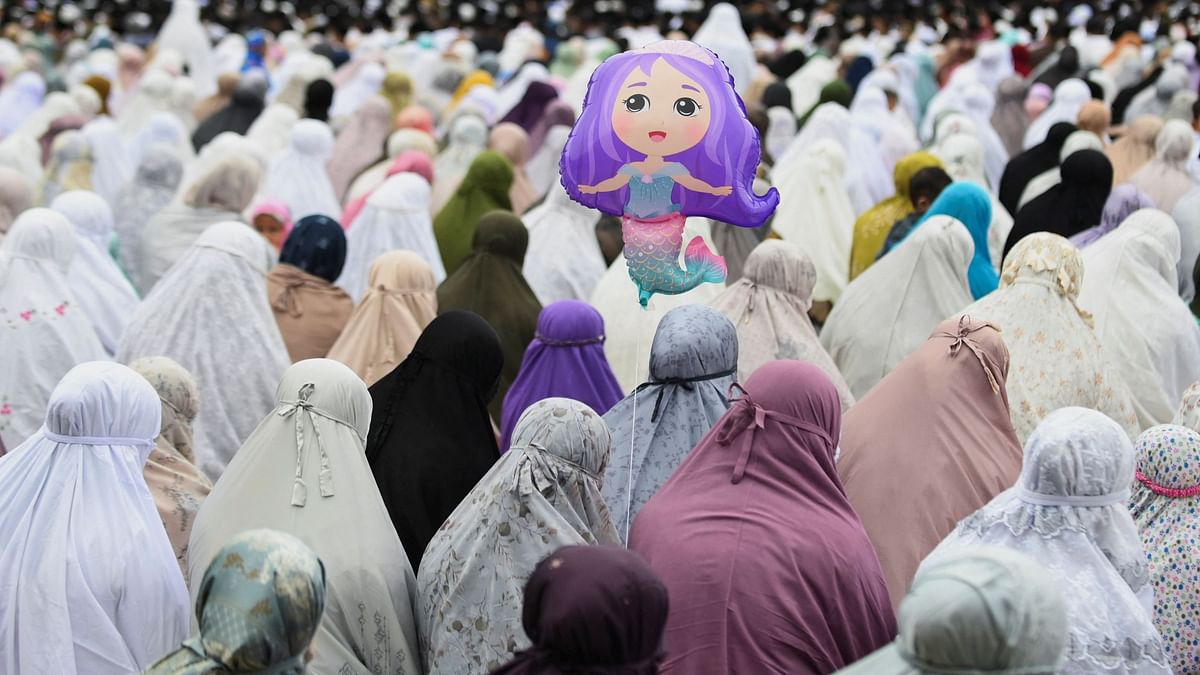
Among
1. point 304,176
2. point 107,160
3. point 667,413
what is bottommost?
point 107,160

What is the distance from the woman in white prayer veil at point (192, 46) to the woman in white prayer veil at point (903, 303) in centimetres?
884

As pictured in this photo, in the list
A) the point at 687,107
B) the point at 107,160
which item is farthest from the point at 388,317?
the point at 107,160

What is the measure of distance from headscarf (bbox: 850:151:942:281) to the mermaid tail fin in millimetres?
2816

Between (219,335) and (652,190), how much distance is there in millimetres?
1833

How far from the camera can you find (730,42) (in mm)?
10930

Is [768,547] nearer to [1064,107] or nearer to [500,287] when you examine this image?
[500,287]

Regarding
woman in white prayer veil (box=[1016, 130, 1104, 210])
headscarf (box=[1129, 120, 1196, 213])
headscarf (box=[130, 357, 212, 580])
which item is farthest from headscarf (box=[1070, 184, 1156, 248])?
headscarf (box=[130, 357, 212, 580])

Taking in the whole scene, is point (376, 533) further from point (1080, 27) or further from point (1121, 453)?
point (1080, 27)

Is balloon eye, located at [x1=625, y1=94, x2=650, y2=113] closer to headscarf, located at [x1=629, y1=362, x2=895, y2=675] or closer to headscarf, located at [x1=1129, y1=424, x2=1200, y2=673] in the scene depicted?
headscarf, located at [x1=629, y1=362, x2=895, y2=675]

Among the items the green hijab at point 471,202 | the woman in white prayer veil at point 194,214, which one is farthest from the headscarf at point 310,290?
the green hijab at point 471,202

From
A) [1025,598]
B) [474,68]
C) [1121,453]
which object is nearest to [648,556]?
[1121,453]

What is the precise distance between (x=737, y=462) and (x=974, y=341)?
3.13 feet

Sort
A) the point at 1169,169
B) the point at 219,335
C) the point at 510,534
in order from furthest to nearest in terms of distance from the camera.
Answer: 1. the point at 1169,169
2. the point at 219,335
3. the point at 510,534

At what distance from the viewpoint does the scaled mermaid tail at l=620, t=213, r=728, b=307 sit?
421cm
